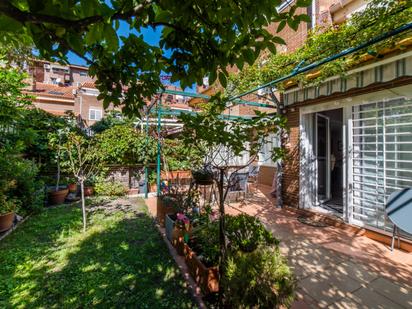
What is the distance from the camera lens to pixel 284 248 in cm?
390

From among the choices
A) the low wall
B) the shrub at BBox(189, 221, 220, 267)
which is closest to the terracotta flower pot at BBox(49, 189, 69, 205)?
the shrub at BBox(189, 221, 220, 267)

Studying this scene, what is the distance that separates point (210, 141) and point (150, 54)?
117 centimetres

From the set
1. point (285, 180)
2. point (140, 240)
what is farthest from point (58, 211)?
point (285, 180)

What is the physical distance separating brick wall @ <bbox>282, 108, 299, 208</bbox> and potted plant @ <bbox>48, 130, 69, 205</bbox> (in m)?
7.06

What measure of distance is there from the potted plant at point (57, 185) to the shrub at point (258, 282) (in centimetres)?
664

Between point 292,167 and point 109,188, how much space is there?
21.6ft

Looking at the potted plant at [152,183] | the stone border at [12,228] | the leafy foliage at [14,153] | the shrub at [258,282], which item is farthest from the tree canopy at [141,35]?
the potted plant at [152,183]

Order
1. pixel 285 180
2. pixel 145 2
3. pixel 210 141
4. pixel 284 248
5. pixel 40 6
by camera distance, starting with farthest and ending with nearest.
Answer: pixel 285 180, pixel 284 248, pixel 210 141, pixel 145 2, pixel 40 6

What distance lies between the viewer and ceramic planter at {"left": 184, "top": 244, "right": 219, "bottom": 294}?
8.55 feet

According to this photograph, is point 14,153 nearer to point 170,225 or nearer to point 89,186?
point 89,186

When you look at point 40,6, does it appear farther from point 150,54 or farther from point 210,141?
point 210,141

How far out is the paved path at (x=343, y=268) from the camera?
2.61 m

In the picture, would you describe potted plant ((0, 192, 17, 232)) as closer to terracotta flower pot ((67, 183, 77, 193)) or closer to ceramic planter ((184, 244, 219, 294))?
terracotta flower pot ((67, 183, 77, 193))

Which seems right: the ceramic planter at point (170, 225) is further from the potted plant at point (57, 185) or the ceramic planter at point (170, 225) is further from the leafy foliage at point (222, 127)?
the potted plant at point (57, 185)
